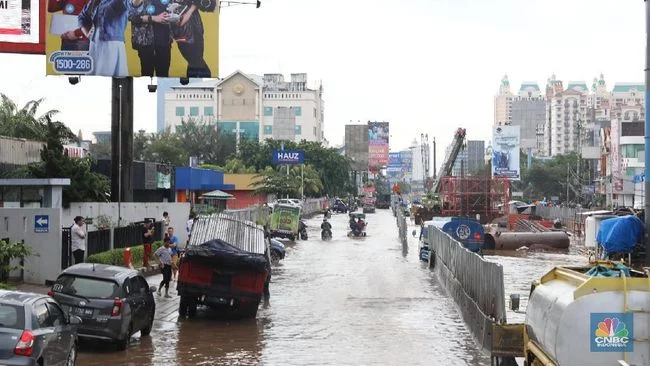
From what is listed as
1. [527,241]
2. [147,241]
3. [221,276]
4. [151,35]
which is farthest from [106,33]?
[527,241]

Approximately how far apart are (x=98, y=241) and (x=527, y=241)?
32.8 metres

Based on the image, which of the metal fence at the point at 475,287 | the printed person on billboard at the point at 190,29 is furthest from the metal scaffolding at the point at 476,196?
the metal fence at the point at 475,287

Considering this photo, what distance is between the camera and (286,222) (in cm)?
5828

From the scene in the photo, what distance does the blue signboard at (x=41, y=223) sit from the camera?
1007 inches

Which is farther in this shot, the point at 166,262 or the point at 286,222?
the point at 286,222

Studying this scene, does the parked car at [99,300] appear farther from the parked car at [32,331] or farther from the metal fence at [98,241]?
the metal fence at [98,241]

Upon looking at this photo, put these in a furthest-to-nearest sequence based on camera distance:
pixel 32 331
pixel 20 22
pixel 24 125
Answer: pixel 24 125, pixel 20 22, pixel 32 331

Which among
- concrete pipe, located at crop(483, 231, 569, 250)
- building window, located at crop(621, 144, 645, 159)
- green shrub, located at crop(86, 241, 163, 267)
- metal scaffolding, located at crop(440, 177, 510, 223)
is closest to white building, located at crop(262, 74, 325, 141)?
building window, located at crop(621, 144, 645, 159)

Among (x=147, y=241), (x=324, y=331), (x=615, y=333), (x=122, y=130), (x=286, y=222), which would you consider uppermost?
(x=122, y=130)

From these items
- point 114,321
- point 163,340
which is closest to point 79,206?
point 163,340

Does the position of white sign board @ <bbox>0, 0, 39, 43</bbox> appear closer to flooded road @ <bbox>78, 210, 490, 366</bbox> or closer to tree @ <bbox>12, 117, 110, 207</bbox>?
tree @ <bbox>12, 117, 110, 207</bbox>

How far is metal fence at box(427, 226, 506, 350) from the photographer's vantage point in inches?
683

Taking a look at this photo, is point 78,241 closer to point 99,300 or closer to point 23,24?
point 99,300

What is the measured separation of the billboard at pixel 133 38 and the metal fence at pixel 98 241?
26.4 ft
